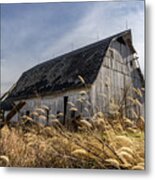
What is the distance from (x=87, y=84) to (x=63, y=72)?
136mm

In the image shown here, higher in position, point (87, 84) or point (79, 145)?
point (87, 84)

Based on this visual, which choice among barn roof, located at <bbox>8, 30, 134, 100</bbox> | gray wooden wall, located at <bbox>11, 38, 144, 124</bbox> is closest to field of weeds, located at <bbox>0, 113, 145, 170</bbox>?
gray wooden wall, located at <bbox>11, 38, 144, 124</bbox>

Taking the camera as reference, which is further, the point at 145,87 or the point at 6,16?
the point at 6,16

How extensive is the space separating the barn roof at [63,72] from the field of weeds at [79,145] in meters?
0.16

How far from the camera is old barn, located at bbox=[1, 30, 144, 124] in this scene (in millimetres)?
2141

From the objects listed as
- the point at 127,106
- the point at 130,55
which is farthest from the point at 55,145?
the point at 130,55

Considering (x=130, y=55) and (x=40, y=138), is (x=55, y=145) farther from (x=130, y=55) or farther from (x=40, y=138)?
(x=130, y=55)

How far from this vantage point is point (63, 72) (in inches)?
87.4

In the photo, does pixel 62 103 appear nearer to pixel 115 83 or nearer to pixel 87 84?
pixel 87 84

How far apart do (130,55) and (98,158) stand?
489mm

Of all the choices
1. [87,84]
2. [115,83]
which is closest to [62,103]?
[87,84]

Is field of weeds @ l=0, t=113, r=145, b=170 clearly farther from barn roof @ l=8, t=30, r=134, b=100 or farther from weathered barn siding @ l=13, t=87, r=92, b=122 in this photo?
barn roof @ l=8, t=30, r=134, b=100

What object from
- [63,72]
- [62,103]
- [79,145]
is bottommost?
[79,145]

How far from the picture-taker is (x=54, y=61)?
2.22 metres
